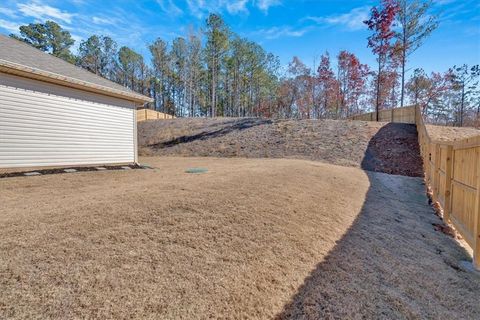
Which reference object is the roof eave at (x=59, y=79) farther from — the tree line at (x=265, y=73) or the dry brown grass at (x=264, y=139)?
the tree line at (x=265, y=73)

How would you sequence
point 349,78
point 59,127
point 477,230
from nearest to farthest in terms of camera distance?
point 477,230 → point 59,127 → point 349,78

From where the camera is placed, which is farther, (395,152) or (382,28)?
(382,28)

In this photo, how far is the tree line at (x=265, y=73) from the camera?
61.0 ft

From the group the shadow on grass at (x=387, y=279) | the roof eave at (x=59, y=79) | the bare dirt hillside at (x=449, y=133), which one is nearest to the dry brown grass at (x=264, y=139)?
the bare dirt hillside at (x=449, y=133)

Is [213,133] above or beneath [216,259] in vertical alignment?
above

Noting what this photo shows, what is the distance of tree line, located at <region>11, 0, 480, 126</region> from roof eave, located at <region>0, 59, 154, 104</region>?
16.3 metres

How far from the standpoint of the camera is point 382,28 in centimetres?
1783

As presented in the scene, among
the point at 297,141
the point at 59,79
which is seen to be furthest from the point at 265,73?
the point at 59,79

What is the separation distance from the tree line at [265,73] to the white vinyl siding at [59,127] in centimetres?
1637

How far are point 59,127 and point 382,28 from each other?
20.4 meters

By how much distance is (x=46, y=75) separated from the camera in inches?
257

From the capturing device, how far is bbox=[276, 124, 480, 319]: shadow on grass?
7.02ft

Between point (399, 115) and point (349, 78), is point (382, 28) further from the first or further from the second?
point (349, 78)

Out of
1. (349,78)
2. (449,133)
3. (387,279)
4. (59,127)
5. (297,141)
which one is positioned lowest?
(387,279)
